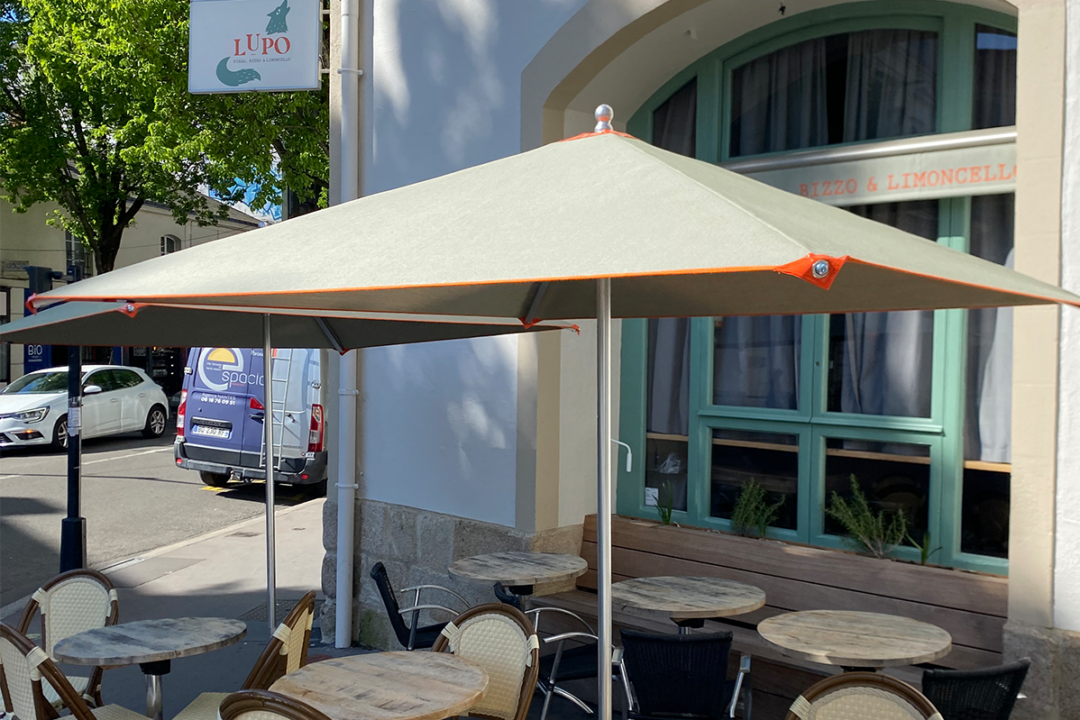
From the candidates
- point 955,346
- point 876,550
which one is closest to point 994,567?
point 876,550

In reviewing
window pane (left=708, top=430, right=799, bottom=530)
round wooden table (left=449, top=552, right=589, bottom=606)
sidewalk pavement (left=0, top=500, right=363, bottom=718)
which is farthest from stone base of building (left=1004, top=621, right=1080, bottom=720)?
sidewalk pavement (left=0, top=500, right=363, bottom=718)

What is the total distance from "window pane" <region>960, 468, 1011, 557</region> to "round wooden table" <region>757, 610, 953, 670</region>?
95cm

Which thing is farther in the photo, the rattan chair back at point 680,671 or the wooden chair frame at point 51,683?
the rattan chair back at point 680,671

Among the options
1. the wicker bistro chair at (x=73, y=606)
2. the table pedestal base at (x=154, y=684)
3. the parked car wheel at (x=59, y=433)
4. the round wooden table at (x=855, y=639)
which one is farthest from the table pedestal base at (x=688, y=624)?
the parked car wheel at (x=59, y=433)

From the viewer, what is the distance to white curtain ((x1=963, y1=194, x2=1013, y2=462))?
4.61m

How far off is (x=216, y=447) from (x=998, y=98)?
10.6m

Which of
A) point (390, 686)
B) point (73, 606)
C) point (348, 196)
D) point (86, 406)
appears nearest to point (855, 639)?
point (390, 686)

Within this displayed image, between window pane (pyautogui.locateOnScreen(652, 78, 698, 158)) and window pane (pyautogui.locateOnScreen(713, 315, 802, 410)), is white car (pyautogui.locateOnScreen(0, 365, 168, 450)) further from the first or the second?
window pane (pyautogui.locateOnScreen(713, 315, 802, 410))

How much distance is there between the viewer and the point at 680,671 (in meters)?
3.56

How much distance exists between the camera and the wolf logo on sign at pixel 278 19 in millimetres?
6621

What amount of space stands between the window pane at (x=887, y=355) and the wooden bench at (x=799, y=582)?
82 cm

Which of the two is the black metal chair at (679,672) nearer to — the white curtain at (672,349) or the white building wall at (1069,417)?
the white building wall at (1069,417)

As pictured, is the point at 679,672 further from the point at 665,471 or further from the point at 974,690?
the point at 665,471

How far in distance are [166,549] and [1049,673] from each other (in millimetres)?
8403
